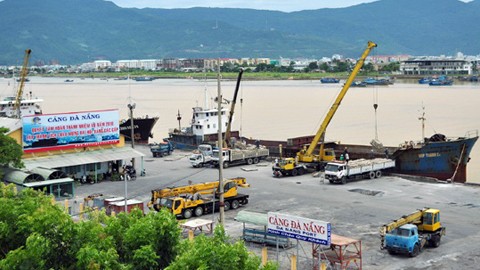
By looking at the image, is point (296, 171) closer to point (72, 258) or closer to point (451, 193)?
point (451, 193)

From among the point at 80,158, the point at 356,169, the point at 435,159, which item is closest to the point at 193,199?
the point at 80,158

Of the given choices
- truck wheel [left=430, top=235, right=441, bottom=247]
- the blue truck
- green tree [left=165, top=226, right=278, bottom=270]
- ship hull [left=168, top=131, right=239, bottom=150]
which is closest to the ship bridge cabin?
ship hull [left=168, top=131, right=239, bottom=150]

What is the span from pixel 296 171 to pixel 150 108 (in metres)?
63.1

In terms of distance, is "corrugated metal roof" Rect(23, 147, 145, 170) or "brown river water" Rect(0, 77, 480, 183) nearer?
"corrugated metal roof" Rect(23, 147, 145, 170)

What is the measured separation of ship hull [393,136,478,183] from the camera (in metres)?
36.1

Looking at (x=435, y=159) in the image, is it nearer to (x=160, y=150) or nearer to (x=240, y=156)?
(x=240, y=156)

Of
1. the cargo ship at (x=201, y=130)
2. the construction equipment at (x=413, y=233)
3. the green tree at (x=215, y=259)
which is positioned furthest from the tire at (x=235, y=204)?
the cargo ship at (x=201, y=130)

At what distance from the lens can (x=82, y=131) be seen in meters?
35.2

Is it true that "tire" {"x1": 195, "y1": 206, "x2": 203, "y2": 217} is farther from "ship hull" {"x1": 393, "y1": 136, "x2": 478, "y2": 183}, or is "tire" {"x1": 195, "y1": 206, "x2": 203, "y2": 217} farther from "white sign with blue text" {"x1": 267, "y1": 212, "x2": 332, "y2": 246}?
"ship hull" {"x1": 393, "y1": 136, "x2": 478, "y2": 183}

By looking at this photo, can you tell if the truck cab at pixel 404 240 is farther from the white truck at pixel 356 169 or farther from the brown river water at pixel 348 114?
the brown river water at pixel 348 114

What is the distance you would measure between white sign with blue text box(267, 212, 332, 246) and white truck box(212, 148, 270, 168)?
20430 millimetres

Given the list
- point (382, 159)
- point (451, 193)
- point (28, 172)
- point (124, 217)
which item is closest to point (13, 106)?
point (28, 172)

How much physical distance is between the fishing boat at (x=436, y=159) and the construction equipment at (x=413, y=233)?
47.3ft

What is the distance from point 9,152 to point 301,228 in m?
17.1
